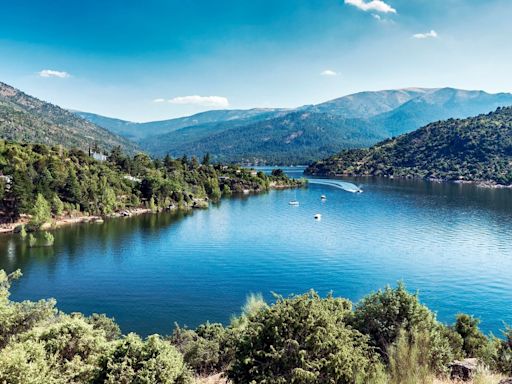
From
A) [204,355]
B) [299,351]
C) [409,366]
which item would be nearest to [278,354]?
[299,351]

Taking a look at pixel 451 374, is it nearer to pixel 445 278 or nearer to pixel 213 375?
pixel 213 375

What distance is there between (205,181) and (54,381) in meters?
126

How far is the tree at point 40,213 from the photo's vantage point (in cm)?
7438

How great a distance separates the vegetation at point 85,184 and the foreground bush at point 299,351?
70.5 metres

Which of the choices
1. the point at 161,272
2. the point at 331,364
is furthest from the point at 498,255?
the point at 331,364

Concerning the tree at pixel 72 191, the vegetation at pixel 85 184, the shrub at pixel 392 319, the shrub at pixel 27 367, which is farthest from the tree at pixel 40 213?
the shrub at pixel 392 319

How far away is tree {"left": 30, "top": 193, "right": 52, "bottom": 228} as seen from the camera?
74375 mm

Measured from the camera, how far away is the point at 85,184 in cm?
9212

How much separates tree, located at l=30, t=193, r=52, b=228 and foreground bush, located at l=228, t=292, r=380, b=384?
69.7 meters

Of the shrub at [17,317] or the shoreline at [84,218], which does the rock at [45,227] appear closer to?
the shoreline at [84,218]

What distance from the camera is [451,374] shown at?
66.7 ft

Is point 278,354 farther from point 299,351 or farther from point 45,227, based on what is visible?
point 45,227

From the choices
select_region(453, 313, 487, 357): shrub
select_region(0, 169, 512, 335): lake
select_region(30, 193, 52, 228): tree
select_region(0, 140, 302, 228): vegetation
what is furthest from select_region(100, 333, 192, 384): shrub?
select_region(0, 140, 302, 228): vegetation

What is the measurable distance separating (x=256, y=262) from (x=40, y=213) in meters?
42.0
